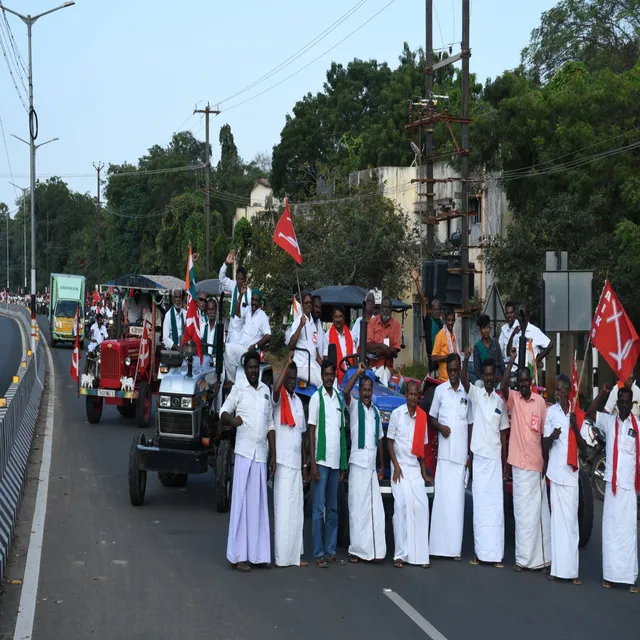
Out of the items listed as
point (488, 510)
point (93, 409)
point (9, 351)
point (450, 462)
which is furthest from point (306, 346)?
point (9, 351)

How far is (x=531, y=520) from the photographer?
32.6 ft

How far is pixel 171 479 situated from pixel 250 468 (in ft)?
14.3

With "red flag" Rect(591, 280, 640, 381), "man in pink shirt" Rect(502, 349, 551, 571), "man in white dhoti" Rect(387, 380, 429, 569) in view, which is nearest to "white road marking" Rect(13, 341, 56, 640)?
"man in white dhoti" Rect(387, 380, 429, 569)

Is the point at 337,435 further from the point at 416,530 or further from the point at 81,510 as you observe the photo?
the point at 81,510

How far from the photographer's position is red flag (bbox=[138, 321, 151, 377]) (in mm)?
19391

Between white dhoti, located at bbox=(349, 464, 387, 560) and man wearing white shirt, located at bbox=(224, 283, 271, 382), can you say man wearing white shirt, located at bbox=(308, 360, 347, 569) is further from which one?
man wearing white shirt, located at bbox=(224, 283, 271, 382)

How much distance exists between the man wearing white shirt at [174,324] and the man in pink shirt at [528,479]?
7789mm

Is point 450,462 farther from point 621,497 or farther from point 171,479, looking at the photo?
point 171,479

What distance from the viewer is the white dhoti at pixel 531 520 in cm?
990

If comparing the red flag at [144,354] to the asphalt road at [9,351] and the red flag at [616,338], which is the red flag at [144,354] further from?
the red flag at [616,338]

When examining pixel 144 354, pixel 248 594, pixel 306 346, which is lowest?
pixel 248 594

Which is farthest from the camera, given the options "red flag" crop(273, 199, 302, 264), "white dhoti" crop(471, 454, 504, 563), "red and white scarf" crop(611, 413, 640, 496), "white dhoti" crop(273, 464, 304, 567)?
"red flag" crop(273, 199, 302, 264)

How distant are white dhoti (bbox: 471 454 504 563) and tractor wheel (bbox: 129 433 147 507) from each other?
13.8 ft

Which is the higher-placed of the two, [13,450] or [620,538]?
[13,450]
